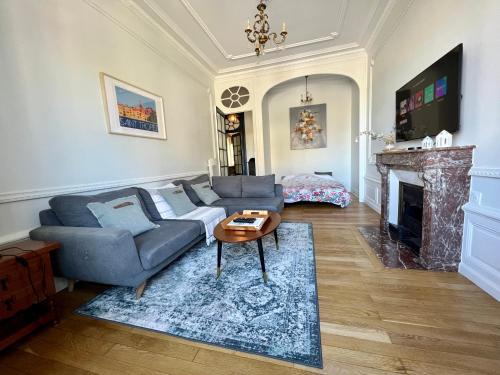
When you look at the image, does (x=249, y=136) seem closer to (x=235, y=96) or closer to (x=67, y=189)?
(x=235, y=96)

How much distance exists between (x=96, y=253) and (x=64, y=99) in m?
1.56

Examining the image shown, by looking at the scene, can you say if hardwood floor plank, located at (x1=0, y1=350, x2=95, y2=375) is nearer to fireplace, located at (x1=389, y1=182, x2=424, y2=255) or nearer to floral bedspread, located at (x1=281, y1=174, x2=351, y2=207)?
fireplace, located at (x1=389, y1=182, x2=424, y2=255)

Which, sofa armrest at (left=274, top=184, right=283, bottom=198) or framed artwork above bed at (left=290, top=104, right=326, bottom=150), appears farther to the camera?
framed artwork above bed at (left=290, top=104, right=326, bottom=150)

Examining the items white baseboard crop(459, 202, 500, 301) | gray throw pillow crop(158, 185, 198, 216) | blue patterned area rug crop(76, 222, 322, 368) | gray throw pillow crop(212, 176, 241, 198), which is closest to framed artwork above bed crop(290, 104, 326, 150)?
gray throw pillow crop(212, 176, 241, 198)

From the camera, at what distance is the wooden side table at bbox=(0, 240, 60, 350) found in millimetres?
1183

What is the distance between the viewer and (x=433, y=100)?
2.04 m

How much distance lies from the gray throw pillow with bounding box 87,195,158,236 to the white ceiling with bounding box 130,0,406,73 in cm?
265

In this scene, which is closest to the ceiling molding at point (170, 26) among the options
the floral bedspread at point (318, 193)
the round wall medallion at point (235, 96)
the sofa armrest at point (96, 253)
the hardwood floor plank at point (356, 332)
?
the round wall medallion at point (235, 96)

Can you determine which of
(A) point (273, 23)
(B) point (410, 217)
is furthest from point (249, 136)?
(B) point (410, 217)

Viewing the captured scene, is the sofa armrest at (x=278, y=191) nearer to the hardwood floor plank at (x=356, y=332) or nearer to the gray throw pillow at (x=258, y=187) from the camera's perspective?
the gray throw pillow at (x=258, y=187)

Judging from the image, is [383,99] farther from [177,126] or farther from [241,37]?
[177,126]

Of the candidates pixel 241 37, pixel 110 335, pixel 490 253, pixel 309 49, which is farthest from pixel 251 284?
pixel 309 49

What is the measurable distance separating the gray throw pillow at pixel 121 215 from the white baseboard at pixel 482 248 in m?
2.81

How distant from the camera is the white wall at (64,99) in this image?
1624 millimetres
